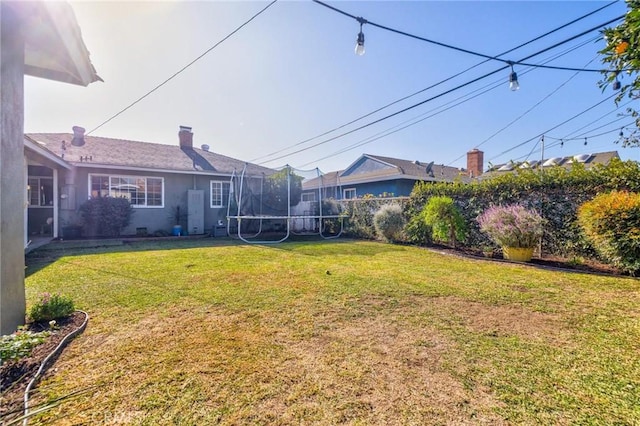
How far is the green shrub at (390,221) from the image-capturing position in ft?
33.0

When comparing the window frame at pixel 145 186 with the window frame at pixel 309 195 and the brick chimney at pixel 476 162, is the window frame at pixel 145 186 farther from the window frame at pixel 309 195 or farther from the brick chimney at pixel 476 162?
the brick chimney at pixel 476 162

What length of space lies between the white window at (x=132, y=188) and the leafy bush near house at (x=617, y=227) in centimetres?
1369

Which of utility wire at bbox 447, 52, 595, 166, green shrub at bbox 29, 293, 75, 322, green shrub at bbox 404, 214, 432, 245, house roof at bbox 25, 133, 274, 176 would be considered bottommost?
green shrub at bbox 29, 293, 75, 322

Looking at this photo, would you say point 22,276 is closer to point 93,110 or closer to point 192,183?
point 93,110

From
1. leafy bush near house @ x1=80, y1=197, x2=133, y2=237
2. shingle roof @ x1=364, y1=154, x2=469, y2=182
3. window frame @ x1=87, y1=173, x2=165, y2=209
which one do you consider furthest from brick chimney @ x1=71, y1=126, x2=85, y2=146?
shingle roof @ x1=364, y1=154, x2=469, y2=182

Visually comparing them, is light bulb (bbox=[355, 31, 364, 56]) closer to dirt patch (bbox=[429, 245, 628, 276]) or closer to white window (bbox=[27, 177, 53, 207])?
dirt patch (bbox=[429, 245, 628, 276])

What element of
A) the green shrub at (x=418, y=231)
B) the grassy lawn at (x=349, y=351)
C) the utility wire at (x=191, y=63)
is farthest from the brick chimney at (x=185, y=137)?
the green shrub at (x=418, y=231)

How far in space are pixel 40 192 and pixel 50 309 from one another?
1234 cm

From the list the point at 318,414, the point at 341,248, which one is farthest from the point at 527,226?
the point at 318,414

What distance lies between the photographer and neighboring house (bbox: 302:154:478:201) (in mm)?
13363

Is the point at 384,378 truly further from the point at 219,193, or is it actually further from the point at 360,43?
the point at 219,193

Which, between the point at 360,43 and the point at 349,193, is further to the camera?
the point at 349,193

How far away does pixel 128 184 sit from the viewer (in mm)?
11742

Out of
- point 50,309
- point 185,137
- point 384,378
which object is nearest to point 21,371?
point 50,309
